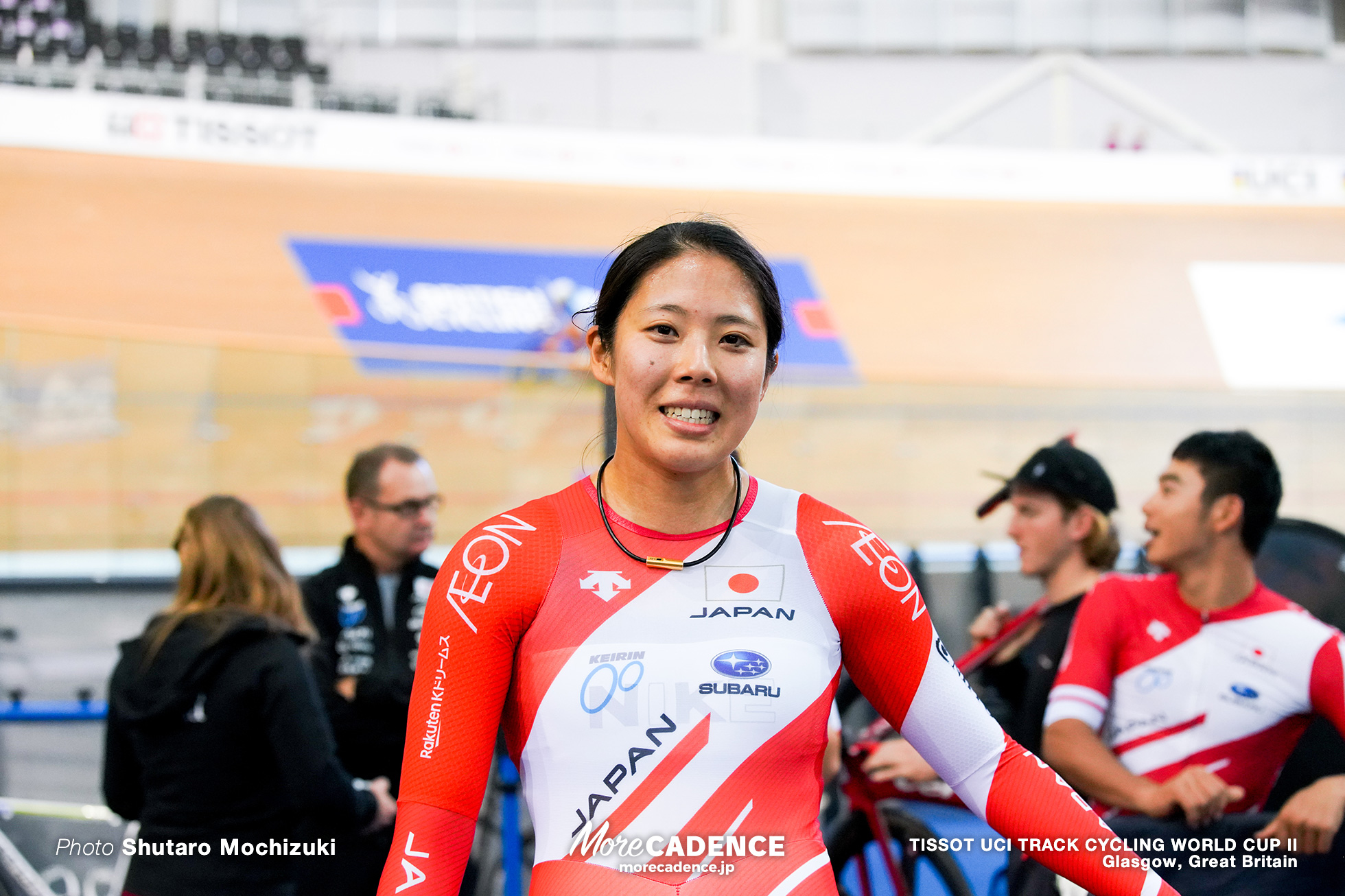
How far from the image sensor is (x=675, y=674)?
1.41m

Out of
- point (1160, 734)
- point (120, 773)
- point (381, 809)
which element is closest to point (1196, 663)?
point (1160, 734)

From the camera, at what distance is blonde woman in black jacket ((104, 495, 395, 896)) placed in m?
2.43

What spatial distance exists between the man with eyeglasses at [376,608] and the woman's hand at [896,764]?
1246 millimetres

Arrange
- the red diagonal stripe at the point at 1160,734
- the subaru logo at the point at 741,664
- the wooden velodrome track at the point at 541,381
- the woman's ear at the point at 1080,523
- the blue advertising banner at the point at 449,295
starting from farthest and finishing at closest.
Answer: the blue advertising banner at the point at 449,295, the wooden velodrome track at the point at 541,381, the woman's ear at the point at 1080,523, the red diagonal stripe at the point at 1160,734, the subaru logo at the point at 741,664

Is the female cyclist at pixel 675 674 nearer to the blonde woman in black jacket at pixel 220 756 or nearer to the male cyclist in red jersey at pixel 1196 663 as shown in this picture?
the male cyclist in red jersey at pixel 1196 663

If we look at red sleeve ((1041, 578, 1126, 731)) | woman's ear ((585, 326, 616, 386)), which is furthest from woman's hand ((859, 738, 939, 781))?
woman's ear ((585, 326, 616, 386))

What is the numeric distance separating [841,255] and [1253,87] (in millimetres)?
8779

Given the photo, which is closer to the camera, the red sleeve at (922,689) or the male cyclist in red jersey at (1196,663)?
the red sleeve at (922,689)

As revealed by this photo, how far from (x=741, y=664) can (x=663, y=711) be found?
0.11 meters

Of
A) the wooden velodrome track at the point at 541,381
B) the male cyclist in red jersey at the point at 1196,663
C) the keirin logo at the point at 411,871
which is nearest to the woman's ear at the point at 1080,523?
the male cyclist in red jersey at the point at 1196,663

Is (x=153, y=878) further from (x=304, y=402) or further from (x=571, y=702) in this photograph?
(x=304, y=402)

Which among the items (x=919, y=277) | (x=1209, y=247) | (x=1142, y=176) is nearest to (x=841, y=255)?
(x=919, y=277)

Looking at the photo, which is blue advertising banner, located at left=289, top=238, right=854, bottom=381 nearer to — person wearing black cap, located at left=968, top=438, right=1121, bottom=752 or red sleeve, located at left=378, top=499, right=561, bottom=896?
person wearing black cap, located at left=968, top=438, right=1121, bottom=752

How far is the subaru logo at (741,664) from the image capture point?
1.41 m
